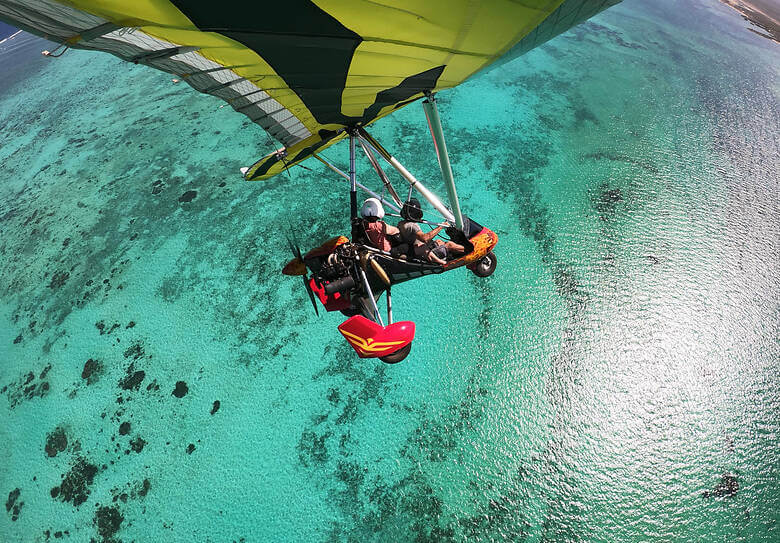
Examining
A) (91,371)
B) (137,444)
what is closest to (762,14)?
(137,444)

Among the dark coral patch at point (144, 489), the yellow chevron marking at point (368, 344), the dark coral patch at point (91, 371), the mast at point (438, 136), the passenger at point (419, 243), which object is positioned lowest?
the dark coral patch at point (144, 489)

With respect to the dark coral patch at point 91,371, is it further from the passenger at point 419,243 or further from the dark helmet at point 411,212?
the dark helmet at point 411,212

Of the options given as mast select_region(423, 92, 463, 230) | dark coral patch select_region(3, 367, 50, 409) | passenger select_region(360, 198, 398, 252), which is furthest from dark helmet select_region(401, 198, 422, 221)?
dark coral patch select_region(3, 367, 50, 409)

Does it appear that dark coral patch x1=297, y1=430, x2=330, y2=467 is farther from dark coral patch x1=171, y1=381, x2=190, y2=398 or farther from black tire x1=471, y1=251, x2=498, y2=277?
black tire x1=471, y1=251, x2=498, y2=277

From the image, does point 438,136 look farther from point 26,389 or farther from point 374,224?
point 26,389

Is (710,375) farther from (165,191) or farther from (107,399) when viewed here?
(165,191)

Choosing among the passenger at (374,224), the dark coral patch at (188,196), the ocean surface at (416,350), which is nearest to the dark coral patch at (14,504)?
the ocean surface at (416,350)
